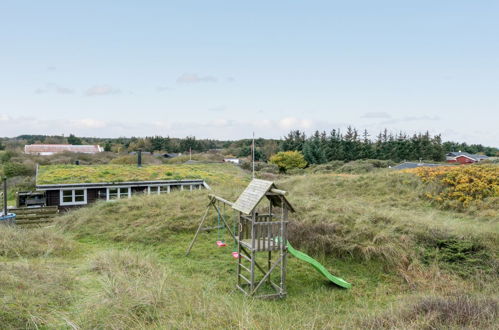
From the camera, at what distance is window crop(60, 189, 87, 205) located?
766 inches

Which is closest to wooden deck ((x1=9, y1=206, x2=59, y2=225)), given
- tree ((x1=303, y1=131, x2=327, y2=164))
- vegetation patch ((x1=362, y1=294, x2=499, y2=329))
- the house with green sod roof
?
the house with green sod roof

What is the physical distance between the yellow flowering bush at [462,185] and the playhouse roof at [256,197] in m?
10.4

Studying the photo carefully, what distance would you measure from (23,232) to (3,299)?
698 centimetres

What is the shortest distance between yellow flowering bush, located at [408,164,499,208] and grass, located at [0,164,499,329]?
0.65m

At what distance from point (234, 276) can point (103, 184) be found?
13204 millimetres

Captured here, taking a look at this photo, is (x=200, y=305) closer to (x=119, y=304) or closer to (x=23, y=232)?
(x=119, y=304)

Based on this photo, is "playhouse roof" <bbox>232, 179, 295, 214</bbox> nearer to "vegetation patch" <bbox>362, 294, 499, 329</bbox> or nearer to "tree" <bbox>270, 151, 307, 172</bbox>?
"vegetation patch" <bbox>362, 294, 499, 329</bbox>

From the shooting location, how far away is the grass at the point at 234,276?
4.93 metres

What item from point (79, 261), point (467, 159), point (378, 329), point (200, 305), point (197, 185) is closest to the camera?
point (378, 329)

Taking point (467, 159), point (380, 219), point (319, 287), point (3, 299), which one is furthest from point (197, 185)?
point (467, 159)

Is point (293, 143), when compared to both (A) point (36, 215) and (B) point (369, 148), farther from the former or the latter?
(A) point (36, 215)

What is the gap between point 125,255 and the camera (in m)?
8.34

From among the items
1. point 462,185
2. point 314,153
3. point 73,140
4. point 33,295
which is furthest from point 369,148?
point 73,140

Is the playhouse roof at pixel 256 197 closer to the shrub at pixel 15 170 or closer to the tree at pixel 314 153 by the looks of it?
the shrub at pixel 15 170
